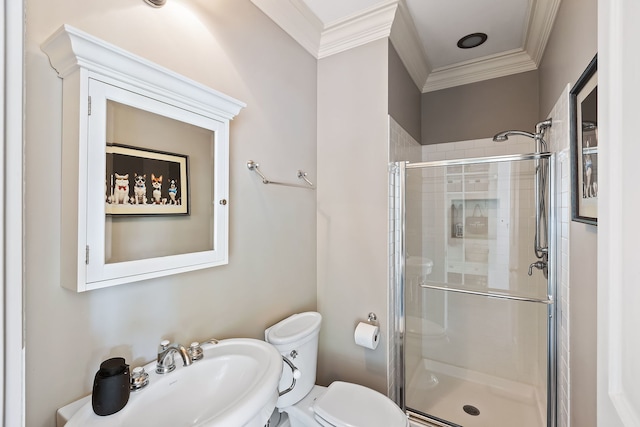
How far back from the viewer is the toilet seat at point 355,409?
52.1 inches

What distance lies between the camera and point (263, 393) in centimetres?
87

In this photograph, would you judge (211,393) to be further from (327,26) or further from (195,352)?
(327,26)

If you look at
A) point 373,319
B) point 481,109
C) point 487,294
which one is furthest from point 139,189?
point 481,109

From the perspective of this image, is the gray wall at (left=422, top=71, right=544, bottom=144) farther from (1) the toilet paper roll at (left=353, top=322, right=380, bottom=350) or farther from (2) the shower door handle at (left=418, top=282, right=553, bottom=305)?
(1) the toilet paper roll at (left=353, top=322, right=380, bottom=350)

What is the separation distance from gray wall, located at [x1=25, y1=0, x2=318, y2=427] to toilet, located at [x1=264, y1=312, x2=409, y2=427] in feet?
0.60

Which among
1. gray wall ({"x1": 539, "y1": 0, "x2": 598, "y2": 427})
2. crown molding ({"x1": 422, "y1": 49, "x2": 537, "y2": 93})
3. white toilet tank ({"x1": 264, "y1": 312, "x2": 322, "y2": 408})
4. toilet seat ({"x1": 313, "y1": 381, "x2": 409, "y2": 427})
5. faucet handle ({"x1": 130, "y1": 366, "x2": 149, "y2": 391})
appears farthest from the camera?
crown molding ({"x1": 422, "y1": 49, "x2": 537, "y2": 93})

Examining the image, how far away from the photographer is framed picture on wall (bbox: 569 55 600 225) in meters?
1.01

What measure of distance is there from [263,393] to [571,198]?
1.46 meters

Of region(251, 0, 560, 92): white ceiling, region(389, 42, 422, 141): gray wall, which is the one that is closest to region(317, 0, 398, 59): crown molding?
region(251, 0, 560, 92): white ceiling

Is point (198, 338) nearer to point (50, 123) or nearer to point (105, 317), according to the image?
point (105, 317)

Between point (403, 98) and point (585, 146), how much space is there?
1.23 meters

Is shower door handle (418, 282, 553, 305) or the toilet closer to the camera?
the toilet
